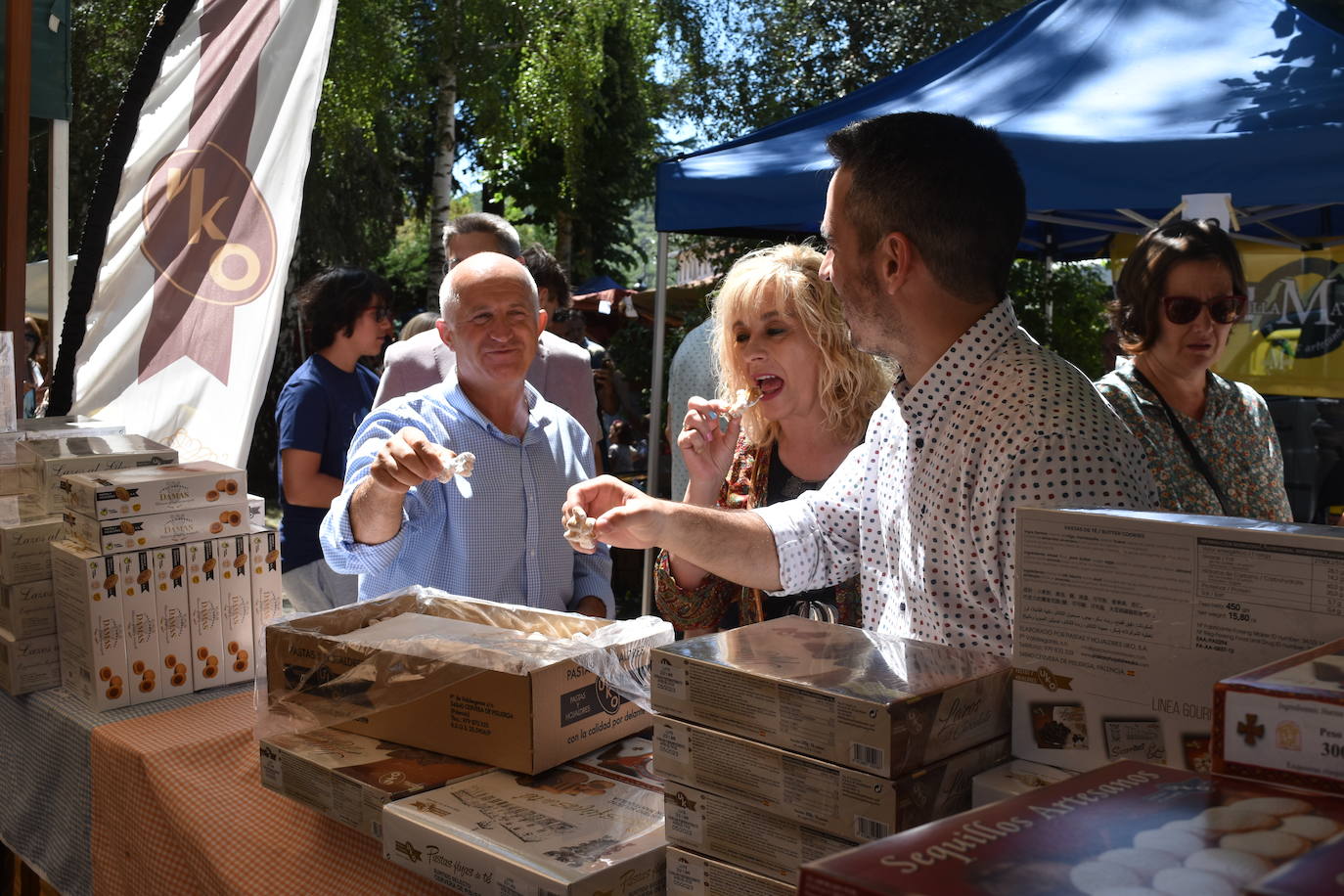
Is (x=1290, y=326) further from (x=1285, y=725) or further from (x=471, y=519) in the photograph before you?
(x=1285, y=725)

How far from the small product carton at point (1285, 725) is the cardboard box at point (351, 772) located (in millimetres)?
1005

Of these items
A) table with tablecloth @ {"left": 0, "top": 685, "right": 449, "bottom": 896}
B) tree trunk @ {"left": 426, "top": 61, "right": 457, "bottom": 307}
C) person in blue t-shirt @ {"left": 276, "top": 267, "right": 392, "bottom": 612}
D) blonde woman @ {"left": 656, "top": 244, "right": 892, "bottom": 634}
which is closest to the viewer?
table with tablecloth @ {"left": 0, "top": 685, "right": 449, "bottom": 896}

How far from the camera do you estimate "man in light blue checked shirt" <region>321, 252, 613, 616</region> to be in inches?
102

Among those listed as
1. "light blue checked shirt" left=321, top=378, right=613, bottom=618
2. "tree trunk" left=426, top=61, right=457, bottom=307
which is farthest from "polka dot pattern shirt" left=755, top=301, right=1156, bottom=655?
"tree trunk" left=426, top=61, right=457, bottom=307

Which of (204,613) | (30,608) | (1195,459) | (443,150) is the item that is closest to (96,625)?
(204,613)

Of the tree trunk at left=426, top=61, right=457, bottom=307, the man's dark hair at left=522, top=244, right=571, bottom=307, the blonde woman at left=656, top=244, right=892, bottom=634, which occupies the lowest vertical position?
the blonde woman at left=656, top=244, right=892, bottom=634

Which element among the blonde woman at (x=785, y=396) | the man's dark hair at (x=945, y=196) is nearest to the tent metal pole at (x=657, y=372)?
the blonde woman at (x=785, y=396)

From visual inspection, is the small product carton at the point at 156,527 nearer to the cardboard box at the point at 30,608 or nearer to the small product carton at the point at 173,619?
the small product carton at the point at 173,619

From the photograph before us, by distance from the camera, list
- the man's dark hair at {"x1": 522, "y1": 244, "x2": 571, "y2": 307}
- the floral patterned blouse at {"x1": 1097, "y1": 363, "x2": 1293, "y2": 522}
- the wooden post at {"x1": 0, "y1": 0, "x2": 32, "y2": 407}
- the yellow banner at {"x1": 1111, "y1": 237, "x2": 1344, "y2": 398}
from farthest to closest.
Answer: the yellow banner at {"x1": 1111, "y1": 237, "x2": 1344, "y2": 398}
the man's dark hair at {"x1": 522, "y1": 244, "x2": 571, "y2": 307}
the wooden post at {"x1": 0, "y1": 0, "x2": 32, "y2": 407}
the floral patterned blouse at {"x1": 1097, "y1": 363, "x2": 1293, "y2": 522}

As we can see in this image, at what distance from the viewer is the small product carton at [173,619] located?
2141 millimetres

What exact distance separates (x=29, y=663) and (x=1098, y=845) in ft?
7.42

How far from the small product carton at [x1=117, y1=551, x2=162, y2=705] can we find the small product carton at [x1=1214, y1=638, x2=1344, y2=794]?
1.93 m

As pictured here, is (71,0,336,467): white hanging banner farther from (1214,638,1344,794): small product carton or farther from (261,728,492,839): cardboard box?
(1214,638,1344,794): small product carton

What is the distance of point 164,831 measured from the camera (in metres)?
1.81
